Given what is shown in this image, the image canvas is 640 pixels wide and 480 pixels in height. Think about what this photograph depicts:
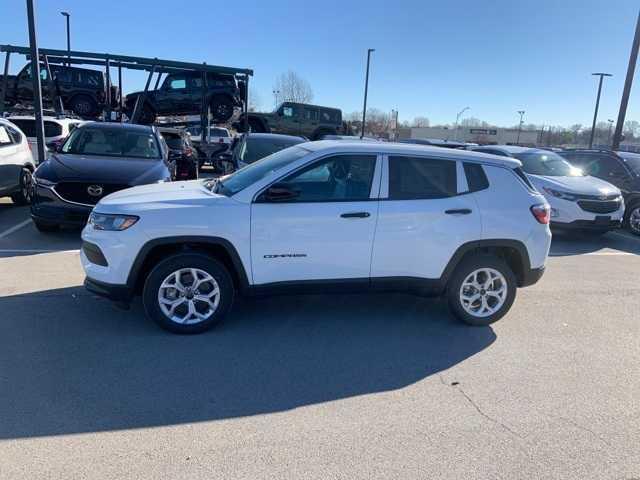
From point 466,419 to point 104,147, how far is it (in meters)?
7.33

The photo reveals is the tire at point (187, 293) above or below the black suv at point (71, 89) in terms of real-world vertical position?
below

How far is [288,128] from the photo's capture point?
80.5 feet

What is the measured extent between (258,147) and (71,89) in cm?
1184

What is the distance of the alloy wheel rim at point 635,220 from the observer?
10.0 m

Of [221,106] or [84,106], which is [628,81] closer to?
[221,106]

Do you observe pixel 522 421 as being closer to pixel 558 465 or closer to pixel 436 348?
pixel 558 465

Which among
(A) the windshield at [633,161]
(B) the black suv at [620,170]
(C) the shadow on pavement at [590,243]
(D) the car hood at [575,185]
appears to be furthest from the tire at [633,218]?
(D) the car hood at [575,185]

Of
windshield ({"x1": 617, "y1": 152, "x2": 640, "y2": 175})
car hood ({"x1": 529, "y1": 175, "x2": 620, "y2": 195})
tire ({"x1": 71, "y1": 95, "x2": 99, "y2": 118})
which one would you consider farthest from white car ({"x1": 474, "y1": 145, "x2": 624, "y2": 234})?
tire ({"x1": 71, "y1": 95, "x2": 99, "y2": 118})

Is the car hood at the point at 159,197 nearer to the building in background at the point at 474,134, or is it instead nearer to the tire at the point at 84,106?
the tire at the point at 84,106

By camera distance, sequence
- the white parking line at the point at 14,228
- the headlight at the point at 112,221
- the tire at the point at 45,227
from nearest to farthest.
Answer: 1. the headlight at the point at 112,221
2. the tire at the point at 45,227
3. the white parking line at the point at 14,228

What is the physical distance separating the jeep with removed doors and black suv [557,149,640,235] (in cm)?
1504

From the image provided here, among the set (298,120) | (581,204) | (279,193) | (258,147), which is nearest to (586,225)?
(581,204)

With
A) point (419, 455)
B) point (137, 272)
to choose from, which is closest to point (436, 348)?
point (419, 455)

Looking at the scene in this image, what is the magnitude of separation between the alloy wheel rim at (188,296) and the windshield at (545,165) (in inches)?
303
